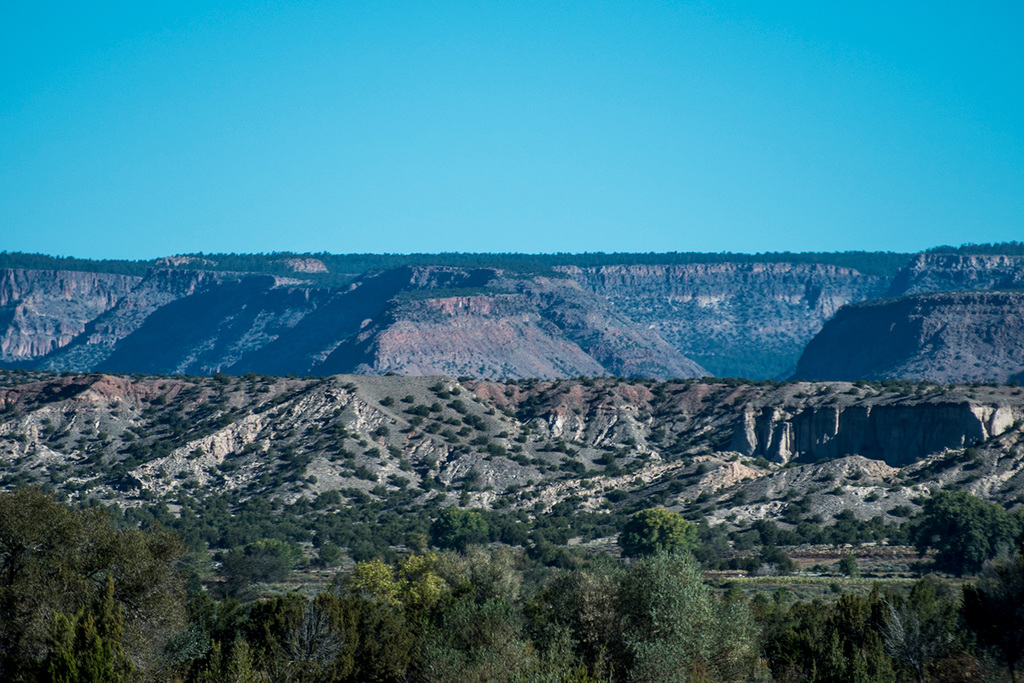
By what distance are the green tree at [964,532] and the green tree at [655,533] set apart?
48.1 ft

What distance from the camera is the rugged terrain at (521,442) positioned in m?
104

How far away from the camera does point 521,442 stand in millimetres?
118438

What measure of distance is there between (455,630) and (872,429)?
83.8 metres

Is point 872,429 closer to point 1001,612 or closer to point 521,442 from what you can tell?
point 521,442

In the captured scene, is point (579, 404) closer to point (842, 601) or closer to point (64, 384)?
point (64, 384)

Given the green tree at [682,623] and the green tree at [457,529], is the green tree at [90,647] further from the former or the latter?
the green tree at [457,529]

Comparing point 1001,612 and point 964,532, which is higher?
point 1001,612

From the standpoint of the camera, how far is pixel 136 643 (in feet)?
122

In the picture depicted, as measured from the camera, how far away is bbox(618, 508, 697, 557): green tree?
8581cm

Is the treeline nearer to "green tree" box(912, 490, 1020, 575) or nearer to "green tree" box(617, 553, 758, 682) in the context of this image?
"green tree" box(617, 553, 758, 682)

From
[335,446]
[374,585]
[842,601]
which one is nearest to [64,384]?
[335,446]

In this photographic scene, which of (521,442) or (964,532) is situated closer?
(964,532)

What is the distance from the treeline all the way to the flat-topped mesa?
63.9 metres

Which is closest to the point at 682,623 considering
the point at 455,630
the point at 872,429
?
the point at 455,630
